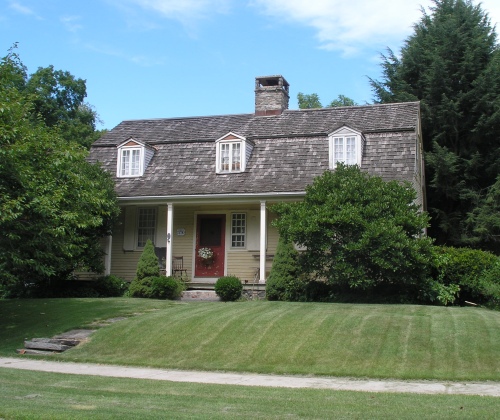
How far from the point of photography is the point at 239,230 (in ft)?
72.9

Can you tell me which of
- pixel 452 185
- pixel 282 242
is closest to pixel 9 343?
pixel 282 242

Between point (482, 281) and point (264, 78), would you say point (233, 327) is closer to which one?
point (482, 281)

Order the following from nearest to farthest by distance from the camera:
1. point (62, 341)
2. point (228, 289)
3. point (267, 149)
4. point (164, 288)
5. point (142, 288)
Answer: point (62, 341) → point (228, 289) → point (164, 288) → point (142, 288) → point (267, 149)

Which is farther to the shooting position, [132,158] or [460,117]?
[460,117]

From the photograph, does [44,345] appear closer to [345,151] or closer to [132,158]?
[132,158]

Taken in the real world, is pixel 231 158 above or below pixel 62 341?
above

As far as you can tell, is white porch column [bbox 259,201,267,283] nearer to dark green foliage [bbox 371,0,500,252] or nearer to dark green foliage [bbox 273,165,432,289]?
dark green foliage [bbox 273,165,432,289]

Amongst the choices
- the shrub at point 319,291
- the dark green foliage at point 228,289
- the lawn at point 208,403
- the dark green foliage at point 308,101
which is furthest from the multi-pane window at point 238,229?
the dark green foliage at point 308,101

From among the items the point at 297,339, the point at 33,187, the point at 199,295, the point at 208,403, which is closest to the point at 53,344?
the point at 33,187

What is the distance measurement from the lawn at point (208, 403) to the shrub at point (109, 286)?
37.2ft

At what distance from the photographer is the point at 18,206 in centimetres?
1278

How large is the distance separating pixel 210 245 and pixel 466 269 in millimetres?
9221

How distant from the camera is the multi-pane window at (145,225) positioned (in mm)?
22875

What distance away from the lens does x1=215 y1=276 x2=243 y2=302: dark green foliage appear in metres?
18.8
